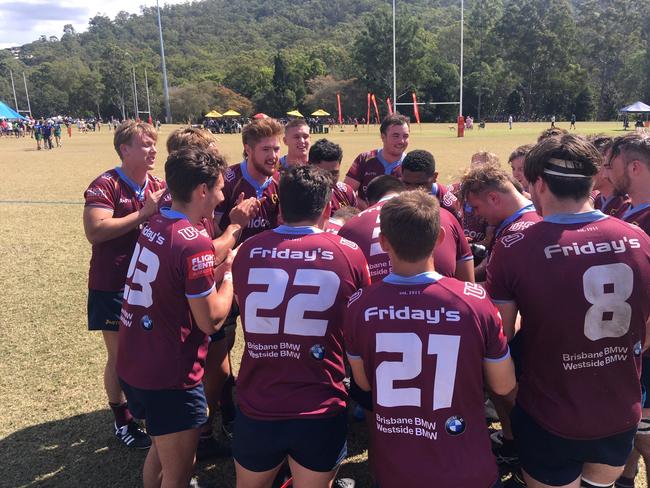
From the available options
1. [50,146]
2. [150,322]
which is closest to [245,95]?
[50,146]

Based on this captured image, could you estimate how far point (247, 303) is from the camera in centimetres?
258

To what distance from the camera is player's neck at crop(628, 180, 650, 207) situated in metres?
3.16

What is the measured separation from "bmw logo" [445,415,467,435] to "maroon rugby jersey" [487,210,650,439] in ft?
1.84

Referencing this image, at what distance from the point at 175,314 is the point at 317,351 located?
2.86ft

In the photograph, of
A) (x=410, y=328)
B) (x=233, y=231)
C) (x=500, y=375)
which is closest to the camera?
(x=410, y=328)

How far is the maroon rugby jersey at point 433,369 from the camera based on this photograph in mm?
2156

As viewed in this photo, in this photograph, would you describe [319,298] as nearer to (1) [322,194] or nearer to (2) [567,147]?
(1) [322,194]

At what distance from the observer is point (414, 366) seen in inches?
86.4

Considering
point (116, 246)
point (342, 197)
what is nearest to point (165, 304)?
point (116, 246)

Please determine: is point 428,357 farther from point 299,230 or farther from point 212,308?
point 212,308

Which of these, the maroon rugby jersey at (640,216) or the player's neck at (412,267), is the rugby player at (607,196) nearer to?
the maroon rugby jersey at (640,216)

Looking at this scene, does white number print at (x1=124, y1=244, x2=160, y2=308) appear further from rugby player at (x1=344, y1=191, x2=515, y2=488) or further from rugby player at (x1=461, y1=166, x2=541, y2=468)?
rugby player at (x1=461, y1=166, x2=541, y2=468)

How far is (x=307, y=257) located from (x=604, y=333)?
1478mm

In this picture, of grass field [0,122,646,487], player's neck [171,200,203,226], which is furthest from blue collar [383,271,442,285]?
grass field [0,122,646,487]
